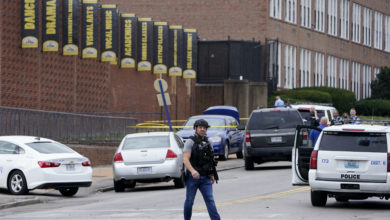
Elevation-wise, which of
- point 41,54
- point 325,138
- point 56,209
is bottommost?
point 56,209

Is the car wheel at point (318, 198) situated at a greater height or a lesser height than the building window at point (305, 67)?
lesser

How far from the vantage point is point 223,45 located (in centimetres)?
6278

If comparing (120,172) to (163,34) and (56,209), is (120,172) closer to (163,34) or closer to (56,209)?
(56,209)

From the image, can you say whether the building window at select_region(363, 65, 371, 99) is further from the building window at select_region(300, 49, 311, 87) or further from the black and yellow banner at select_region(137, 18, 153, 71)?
the black and yellow banner at select_region(137, 18, 153, 71)

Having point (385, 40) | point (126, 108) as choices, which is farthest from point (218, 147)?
point (385, 40)

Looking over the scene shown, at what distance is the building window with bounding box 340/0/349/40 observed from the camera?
3196 inches

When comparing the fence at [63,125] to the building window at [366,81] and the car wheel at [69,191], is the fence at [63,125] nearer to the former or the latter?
the car wheel at [69,191]

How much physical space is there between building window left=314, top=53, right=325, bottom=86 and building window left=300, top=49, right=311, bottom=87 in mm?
1376

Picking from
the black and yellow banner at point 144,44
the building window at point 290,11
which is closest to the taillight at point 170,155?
the black and yellow banner at point 144,44

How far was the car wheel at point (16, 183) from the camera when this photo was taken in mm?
24703

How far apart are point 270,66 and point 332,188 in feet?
153

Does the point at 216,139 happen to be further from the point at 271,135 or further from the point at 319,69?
the point at 319,69

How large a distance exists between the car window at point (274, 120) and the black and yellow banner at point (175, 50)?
22.1 meters

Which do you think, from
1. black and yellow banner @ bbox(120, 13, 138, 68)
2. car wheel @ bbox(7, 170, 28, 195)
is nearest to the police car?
car wheel @ bbox(7, 170, 28, 195)
